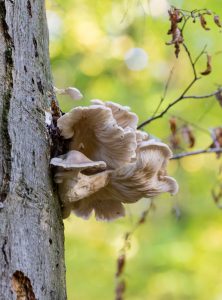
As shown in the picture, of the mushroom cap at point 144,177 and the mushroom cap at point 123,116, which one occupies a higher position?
the mushroom cap at point 123,116

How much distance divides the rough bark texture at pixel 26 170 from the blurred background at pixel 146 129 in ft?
10.0

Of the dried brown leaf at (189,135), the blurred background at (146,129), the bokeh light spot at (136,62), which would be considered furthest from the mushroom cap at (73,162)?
the bokeh light spot at (136,62)

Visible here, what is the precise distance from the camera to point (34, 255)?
4.31 feet

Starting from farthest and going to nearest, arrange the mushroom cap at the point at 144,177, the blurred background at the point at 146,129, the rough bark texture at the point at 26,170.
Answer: the blurred background at the point at 146,129 → the mushroom cap at the point at 144,177 → the rough bark texture at the point at 26,170

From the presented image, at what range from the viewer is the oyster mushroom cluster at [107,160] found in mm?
1516

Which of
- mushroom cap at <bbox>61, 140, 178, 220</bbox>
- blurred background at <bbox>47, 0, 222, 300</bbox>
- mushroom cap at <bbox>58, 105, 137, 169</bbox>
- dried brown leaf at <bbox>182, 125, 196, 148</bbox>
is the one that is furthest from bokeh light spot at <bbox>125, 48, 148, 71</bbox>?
mushroom cap at <bbox>58, 105, 137, 169</bbox>

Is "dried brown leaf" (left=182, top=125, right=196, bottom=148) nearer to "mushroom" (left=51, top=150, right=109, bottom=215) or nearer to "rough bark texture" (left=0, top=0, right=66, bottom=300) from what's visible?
"mushroom" (left=51, top=150, right=109, bottom=215)

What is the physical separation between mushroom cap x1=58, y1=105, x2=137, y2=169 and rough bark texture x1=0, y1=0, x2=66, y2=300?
3.8 inches

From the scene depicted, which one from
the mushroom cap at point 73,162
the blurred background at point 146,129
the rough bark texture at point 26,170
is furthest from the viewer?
the blurred background at point 146,129

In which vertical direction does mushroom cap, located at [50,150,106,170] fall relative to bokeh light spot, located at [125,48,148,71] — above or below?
below

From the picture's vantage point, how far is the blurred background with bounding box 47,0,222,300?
16.9 feet

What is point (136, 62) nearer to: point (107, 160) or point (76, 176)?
point (107, 160)

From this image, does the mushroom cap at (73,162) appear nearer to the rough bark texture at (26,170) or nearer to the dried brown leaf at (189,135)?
the rough bark texture at (26,170)

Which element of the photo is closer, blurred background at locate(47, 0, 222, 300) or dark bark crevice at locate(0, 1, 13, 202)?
dark bark crevice at locate(0, 1, 13, 202)
